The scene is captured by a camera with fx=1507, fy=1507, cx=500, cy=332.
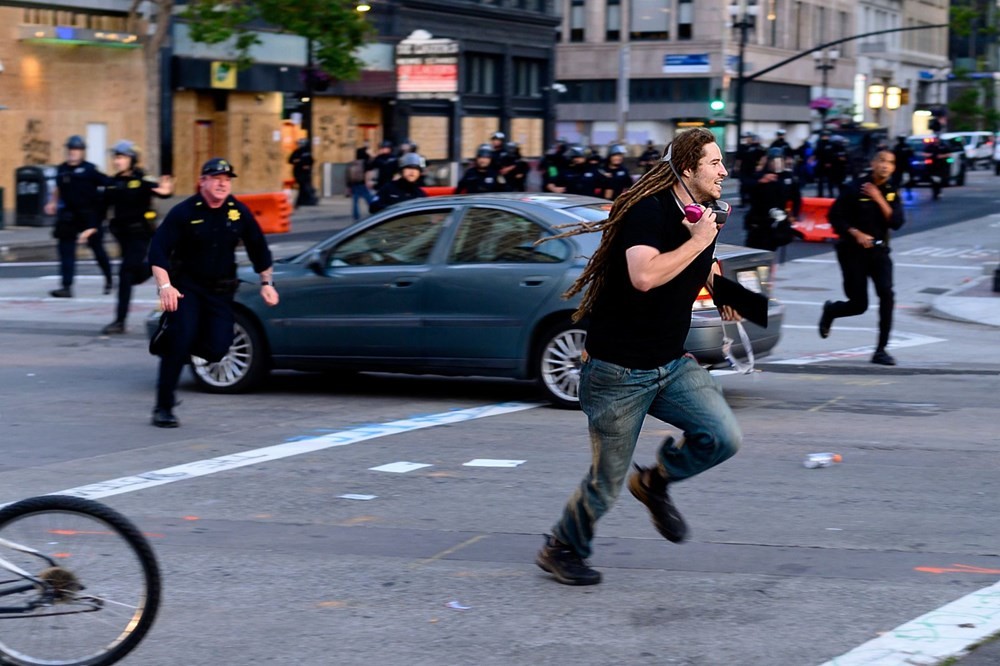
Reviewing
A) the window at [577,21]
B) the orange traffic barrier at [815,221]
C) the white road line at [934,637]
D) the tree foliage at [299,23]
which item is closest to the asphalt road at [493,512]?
the white road line at [934,637]

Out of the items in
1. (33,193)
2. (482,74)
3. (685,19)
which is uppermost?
(685,19)

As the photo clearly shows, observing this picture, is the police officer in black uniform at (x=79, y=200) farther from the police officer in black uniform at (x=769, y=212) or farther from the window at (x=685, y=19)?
the window at (x=685, y=19)

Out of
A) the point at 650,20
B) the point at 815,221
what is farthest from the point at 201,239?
the point at 650,20

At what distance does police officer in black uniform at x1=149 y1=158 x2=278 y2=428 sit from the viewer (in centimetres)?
979

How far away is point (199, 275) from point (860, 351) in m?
6.72

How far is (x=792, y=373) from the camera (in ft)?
41.4

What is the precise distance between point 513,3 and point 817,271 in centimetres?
3706

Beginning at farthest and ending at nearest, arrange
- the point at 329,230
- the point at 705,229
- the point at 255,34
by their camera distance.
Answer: the point at 255,34 < the point at 329,230 < the point at 705,229

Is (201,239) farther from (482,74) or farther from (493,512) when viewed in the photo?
(482,74)

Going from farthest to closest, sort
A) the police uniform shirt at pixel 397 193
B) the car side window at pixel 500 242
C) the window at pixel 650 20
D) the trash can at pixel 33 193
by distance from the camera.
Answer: the window at pixel 650 20
the trash can at pixel 33 193
the police uniform shirt at pixel 397 193
the car side window at pixel 500 242

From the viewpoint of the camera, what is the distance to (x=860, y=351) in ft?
45.8

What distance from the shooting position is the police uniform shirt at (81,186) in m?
16.4

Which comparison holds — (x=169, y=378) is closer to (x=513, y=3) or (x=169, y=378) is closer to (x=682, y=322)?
(x=682, y=322)

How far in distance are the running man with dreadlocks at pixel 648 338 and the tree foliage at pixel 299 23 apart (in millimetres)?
27472
